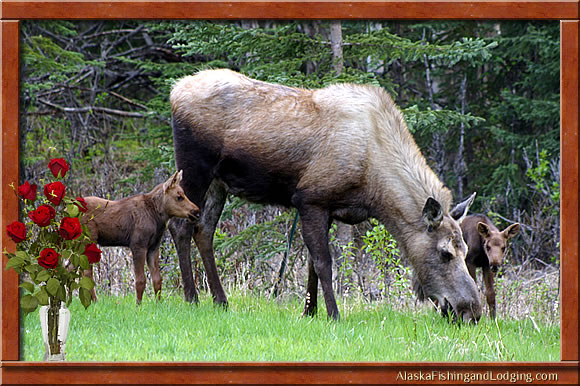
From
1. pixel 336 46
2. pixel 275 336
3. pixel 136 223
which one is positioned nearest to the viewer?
pixel 275 336

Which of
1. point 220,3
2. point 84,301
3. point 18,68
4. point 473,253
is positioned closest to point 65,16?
point 18,68

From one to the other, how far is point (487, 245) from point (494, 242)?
3.4 inches

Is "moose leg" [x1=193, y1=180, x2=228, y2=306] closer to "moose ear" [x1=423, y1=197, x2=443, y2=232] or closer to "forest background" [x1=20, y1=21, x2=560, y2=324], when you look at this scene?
"forest background" [x1=20, y1=21, x2=560, y2=324]

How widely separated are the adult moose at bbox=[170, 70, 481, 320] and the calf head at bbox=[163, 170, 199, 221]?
11.1 inches

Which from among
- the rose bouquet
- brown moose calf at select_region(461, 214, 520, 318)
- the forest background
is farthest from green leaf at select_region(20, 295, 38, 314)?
brown moose calf at select_region(461, 214, 520, 318)

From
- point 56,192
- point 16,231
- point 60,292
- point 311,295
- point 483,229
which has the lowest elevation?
point 311,295

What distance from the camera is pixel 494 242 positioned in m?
8.89

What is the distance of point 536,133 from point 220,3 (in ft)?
31.3

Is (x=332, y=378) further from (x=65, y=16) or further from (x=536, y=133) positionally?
(x=536, y=133)

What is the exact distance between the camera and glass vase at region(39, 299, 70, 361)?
19.4 feet

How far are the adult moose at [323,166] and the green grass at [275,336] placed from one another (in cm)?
46

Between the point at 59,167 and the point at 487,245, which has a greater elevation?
the point at 59,167

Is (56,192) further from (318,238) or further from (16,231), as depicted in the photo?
(318,238)

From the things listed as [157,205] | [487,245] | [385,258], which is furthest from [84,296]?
[487,245]
